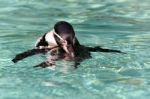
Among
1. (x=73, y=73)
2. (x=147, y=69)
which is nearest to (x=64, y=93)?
(x=73, y=73)

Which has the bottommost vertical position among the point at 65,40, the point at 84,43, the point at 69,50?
the point at 84,43

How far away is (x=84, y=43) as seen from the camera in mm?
8438

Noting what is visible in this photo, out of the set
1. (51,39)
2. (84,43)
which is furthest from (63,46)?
(84,43)

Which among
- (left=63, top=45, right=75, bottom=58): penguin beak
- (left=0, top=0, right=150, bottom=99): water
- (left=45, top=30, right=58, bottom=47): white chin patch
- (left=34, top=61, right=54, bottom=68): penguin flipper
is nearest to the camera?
(left=0, top=0, right=150, bottom=99): water

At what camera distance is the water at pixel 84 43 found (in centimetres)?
634

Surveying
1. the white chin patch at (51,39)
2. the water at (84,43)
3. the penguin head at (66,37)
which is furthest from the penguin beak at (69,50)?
the white chin patch at (51,39)

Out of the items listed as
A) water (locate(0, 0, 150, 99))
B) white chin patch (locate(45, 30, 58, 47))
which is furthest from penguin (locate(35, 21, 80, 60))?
water (locate(0, 0, 150, 99))

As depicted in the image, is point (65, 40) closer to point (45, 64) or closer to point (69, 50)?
point (69, 50)

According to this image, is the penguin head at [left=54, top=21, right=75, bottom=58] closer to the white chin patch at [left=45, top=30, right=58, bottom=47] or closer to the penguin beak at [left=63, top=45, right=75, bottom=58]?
the penguin beak at [left=63, top=45, right=75, bottom=58]

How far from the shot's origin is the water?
6.34 meters

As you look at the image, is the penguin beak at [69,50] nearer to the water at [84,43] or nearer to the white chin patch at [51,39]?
the water at [84,43]

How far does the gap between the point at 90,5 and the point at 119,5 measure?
62cm

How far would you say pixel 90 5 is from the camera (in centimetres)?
1159

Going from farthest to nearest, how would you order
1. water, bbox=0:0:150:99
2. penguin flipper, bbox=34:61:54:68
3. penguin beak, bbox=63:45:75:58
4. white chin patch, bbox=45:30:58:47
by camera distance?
white chin patch, bbox=45:30:58:47
penguin flipper, bbox=34:61:54:68
penguin beak, bbox=63:45:75:58
water, bbox=0:0:150:99
